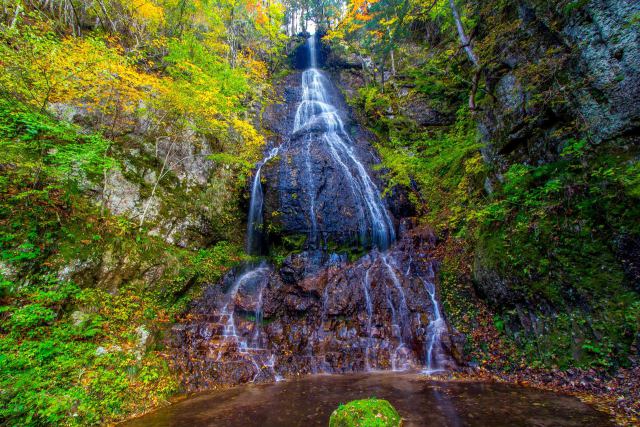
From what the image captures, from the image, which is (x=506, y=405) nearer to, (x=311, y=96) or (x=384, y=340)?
(x=384, y=340)

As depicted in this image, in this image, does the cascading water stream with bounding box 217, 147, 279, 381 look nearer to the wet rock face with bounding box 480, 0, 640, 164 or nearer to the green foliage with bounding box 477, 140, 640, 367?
the green foliage with bounding box 477, 140, 640, 367

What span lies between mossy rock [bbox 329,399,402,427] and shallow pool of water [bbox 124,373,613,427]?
0.47 metres

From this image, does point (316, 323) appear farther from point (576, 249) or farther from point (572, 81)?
point (572, 81)

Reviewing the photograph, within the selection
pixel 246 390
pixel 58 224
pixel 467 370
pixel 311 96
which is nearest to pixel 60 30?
pixel 58 224

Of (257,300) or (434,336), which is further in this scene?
(257,300)

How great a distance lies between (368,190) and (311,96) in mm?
10507

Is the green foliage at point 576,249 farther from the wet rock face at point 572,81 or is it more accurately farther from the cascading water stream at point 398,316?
the cascading water stream at point 398,316

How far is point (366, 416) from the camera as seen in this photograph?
3.60 m

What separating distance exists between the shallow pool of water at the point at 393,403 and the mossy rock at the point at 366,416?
0.47m

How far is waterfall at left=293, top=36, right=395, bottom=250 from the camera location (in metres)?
10.2

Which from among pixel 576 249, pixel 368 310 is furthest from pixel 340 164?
pixel 576 249

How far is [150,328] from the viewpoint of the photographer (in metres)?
6.52

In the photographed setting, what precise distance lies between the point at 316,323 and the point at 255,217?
522 cm

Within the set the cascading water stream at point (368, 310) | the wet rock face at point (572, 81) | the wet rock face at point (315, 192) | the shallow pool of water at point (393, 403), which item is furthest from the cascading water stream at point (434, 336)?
the wet rock face at point (572, 81)
